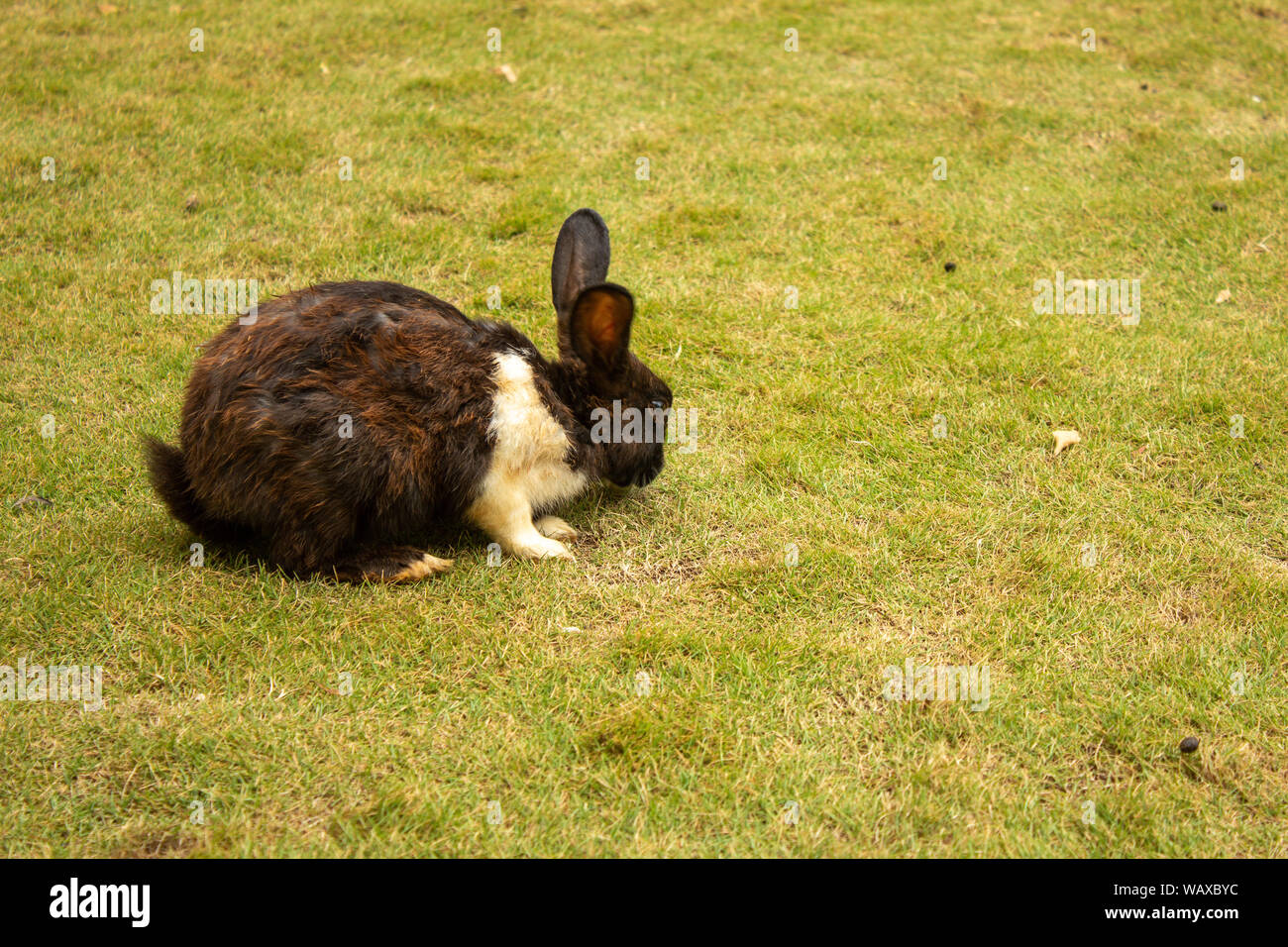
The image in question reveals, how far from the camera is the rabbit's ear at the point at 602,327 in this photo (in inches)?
163

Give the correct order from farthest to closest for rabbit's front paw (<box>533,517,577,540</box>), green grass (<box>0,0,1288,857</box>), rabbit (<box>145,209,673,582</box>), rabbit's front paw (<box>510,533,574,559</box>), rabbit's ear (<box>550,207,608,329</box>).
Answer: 1. rabbit's ear (<box>550,207,608,329</box>)
2. rabbit's front paw (<box>533,517,577,540</box>)
3. rabbit's front paw (<box>510,533,574,559</box>)
4. rabbit (<box>145,209,673,582</box>)
5. green grass (<box>0,0,1288,857</box>)

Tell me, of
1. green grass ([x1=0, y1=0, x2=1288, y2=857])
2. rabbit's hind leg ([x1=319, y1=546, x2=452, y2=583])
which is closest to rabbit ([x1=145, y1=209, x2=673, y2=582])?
rabbit's hind leg ([x1=319, y1=546, x2=452, y2=583])

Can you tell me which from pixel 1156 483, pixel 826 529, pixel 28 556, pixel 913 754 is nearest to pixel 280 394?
pixel 28 556

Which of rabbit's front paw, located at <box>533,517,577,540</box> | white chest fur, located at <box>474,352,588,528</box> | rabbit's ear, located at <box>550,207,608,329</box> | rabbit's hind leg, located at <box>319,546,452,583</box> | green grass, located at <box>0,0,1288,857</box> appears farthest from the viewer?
rabbit's ear, located at <box>550,207,608,329</box>

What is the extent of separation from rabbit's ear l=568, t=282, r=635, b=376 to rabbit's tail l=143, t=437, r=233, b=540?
1546 mm

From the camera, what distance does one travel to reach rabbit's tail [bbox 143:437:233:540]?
4191mm

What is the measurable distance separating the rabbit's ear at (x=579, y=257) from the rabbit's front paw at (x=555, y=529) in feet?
2.86

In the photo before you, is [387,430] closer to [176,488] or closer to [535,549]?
[535,549]

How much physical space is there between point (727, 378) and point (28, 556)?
319 centimetres

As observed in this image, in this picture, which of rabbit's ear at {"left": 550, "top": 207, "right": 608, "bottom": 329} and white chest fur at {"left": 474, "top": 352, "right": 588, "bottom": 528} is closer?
white chest fur at {"left": 474, "top": 352, "right": 588, "bottom": 528}

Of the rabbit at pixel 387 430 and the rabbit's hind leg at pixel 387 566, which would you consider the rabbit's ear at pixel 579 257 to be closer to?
the rabbit at pixel 387 430

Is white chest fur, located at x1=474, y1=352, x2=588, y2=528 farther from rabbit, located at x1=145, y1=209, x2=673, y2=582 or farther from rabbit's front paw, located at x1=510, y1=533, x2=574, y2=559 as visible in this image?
rabbit's front paw, located at x1=510, y1=533, x2=574, y2=559

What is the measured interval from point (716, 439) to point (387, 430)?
1735 millimetres

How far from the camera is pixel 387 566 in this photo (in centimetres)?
414
